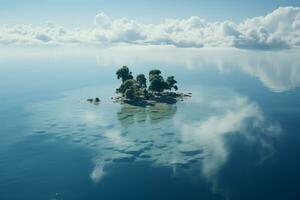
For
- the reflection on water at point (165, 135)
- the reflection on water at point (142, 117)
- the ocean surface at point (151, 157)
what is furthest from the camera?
the reflection on water at point (142, 117)

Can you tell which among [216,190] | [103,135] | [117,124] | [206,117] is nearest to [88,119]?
[117,124]

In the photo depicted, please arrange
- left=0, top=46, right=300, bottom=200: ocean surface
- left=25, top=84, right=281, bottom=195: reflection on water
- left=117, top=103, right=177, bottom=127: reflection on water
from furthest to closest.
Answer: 1. left=117, top=103, right=177, bottom=127: reflection on water
2. left=25, top=84, right=281, bottom=195: reflection on water
3. left=0, top=46, right=300, bottom=200: ocean surface

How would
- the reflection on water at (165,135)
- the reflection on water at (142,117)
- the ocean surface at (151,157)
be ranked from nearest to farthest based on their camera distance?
the ocean surface at (151,157) < the reflection on water at (165,135) < the reflection on water at (142,117)

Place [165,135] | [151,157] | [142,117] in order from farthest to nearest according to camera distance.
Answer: [142,117], [165,135], [151,157]

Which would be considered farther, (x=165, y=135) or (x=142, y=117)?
(x=142, y=117)

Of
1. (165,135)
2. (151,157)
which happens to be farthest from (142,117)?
(151,157)

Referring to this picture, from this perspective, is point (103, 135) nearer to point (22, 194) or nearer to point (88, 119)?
point (88, 119)

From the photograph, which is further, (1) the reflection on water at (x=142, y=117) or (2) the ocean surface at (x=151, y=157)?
(1) the reflection on water at (x=142, y=117)

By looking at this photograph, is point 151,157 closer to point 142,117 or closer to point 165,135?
point 165,135
